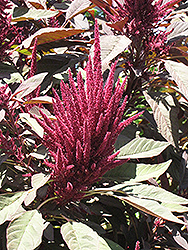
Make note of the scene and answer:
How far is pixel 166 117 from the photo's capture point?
1244 millimetres

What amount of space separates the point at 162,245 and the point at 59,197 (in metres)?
0.67

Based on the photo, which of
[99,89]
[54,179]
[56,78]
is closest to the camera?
[99,89]

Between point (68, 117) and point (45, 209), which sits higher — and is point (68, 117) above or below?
above

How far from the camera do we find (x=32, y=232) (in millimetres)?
756

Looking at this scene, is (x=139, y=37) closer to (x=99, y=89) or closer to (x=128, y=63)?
(x=128, y=63)

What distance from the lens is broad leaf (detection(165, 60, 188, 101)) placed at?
1.07m

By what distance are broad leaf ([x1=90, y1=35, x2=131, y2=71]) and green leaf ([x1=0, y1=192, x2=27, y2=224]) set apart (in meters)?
0.50

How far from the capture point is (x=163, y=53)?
1.26 m

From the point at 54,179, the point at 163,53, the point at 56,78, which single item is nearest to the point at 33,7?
the point at 56,78

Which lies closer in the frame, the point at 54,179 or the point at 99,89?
the point at 99,89

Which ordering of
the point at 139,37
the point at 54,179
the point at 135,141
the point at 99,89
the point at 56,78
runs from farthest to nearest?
1. the point at 56,78
2. the point at 139,37
3. the point at 135,141
4. the point at 54,179
5. the point at 99,89

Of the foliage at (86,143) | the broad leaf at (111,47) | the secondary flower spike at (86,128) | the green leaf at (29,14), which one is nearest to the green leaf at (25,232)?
the foliage at (86,143)

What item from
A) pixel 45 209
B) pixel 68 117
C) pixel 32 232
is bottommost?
pixel 45 209

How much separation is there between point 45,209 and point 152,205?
378 mm
